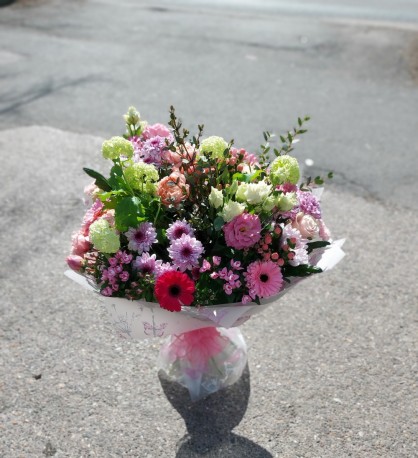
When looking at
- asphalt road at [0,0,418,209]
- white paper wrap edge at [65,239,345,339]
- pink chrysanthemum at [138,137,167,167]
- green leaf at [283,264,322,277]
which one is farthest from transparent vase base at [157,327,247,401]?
asphalt road at [0,0,418,209]

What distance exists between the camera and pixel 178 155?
113 inches

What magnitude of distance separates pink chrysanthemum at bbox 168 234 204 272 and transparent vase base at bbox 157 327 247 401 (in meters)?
0.71

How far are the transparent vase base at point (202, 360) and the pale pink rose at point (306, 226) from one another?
2.52 feet

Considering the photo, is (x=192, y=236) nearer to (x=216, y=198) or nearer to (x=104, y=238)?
(x=216, y=198)

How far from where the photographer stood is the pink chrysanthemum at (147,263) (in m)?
2.58

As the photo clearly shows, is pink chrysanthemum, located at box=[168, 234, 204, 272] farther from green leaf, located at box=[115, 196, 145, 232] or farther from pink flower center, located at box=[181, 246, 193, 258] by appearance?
green leaf, located at box=[115, 196, 145, 232]

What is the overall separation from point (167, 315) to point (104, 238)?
1.46 ft

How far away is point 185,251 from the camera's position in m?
2.54

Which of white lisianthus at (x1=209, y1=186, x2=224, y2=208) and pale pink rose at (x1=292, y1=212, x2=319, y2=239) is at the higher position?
white lisianthus at (x1=209, y1=186, x2=224, y2=208)

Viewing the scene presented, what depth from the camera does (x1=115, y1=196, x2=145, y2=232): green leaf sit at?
2.55 meters

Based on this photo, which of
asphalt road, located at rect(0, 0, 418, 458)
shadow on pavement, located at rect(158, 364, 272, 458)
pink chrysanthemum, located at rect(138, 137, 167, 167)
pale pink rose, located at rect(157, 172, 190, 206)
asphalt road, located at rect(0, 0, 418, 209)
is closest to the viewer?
pale pink rose, located at rect(157, 172, 190, 206)

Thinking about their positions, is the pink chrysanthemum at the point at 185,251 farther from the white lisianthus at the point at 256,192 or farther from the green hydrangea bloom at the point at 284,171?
the green hydrangea bloom at the point at 284,171

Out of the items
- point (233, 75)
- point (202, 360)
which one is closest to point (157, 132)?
point (202, 360)

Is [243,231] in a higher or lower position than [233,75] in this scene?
higher
